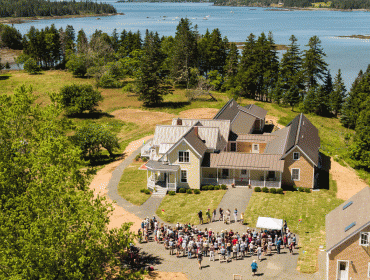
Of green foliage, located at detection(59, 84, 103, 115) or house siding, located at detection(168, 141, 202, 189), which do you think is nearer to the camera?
house siding, located at detection(168, 141, 202, 189)

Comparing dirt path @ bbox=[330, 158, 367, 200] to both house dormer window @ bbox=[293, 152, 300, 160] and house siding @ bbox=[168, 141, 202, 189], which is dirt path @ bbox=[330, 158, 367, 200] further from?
house siding @ bbox=[168, 141, 202, 189]

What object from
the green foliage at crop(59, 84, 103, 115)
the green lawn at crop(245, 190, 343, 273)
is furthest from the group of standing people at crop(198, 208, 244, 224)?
the green foliage at crop(59, 84, 103, 115)

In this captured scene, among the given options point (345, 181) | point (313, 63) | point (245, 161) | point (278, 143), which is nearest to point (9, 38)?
point (313, 63)

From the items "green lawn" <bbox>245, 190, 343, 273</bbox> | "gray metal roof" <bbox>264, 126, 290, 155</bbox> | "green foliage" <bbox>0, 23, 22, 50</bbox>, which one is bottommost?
"green lawn" <bbox>245, 190, 343, 273</bbox>

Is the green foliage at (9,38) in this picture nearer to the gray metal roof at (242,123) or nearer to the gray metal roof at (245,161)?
the gray metal roof at (242,123)

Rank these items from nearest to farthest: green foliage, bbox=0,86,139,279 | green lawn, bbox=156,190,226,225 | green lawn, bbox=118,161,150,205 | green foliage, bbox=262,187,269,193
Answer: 1. green foliage, bbox=0,86,139,279
2. green lawn, bbox=156,190,226,225
3. green lawn, bbox=118,161,150,205
4. green foliage, bbox=262,187,269,193

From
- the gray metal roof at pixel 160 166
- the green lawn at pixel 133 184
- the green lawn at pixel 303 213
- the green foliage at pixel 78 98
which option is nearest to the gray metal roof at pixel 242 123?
the green lawn at pixel 133 184
